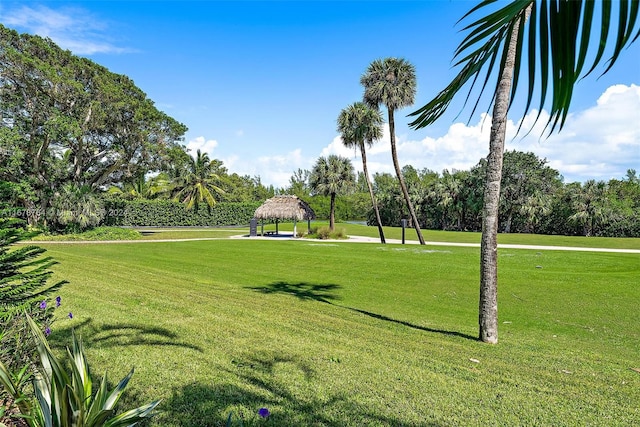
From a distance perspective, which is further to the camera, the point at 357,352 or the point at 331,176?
the point at 331,176

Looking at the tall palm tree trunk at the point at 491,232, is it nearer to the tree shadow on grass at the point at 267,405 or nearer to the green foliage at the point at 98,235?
the tree shadow on grass at the point at 267,405

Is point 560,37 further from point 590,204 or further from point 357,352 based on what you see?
point 590,204

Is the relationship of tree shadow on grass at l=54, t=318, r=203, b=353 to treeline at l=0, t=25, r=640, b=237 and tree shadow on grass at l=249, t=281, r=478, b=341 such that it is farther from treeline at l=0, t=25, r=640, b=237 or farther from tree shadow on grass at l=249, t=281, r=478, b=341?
Result: treeline at l=0, t=25, r=640, b=237

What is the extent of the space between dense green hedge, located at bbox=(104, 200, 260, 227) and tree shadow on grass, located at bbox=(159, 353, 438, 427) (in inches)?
1374

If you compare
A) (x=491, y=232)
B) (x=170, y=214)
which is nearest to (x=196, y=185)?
(x=170, y=214)

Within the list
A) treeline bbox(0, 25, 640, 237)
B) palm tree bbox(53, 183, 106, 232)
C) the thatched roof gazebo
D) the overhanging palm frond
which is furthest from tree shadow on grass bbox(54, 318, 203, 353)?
the thatched roof gazebo

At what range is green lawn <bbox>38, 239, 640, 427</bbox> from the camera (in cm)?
311

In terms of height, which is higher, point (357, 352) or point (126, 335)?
point (126, 335)

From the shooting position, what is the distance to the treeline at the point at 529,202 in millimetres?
39406

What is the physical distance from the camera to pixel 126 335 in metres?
4.47

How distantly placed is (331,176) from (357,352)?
28.7 metres

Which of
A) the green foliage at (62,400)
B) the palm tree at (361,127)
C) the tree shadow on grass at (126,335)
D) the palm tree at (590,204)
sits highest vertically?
the palm tree at (361,127)

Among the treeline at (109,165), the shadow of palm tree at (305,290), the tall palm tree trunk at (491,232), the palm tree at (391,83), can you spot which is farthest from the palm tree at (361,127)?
the tall palm tree trunk at (491,232)

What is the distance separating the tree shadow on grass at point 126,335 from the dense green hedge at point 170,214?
32749 millimetres
